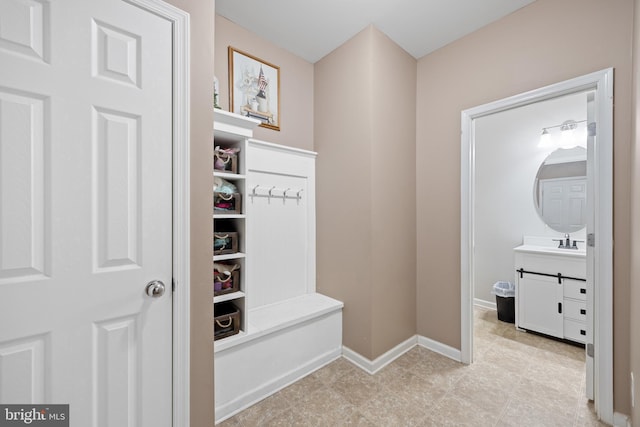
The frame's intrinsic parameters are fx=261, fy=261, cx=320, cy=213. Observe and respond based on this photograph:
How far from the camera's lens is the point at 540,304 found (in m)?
2.57

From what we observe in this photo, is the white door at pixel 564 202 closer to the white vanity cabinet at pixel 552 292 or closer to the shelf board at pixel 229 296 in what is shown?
the white vanity cabinet at pixel 552 292

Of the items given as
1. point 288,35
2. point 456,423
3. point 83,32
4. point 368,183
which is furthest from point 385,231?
point 83,32

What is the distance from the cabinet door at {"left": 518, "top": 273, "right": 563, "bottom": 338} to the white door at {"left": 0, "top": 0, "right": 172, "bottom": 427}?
315 cm

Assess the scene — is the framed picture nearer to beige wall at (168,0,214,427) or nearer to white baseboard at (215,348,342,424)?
beige wall at (168,0,214,427)

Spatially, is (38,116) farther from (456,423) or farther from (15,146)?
(456,423)

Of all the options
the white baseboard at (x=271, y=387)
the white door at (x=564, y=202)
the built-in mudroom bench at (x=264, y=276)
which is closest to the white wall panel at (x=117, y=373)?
the built-in mudroom bench at (x=264, y=276)

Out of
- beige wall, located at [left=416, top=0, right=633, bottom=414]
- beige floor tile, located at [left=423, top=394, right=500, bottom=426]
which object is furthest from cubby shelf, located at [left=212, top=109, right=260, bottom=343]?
beige wall, located at [left=416, top=0, right=633, bottom=414]

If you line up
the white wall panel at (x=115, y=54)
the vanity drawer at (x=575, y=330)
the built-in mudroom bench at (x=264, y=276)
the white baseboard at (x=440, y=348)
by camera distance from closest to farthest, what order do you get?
the white wall panel at (x=115, y=54)
the built-in mudroom bench at (x=264, y=276)
the white baseboard at (x=440, y=348)
the vanity drawer at (x=575, y=330)

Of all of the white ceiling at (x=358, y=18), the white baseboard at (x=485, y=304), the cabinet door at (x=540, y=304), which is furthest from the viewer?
the white baseboard at (x=485, y=304)

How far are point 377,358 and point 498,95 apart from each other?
223 centimetres

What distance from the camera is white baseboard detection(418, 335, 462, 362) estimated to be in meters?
2.18

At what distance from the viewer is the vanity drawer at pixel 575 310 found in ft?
7.69

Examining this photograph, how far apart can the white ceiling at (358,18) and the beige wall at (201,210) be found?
805 millimetres

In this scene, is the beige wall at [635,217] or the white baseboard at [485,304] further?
the white baseboard at [485,304]
